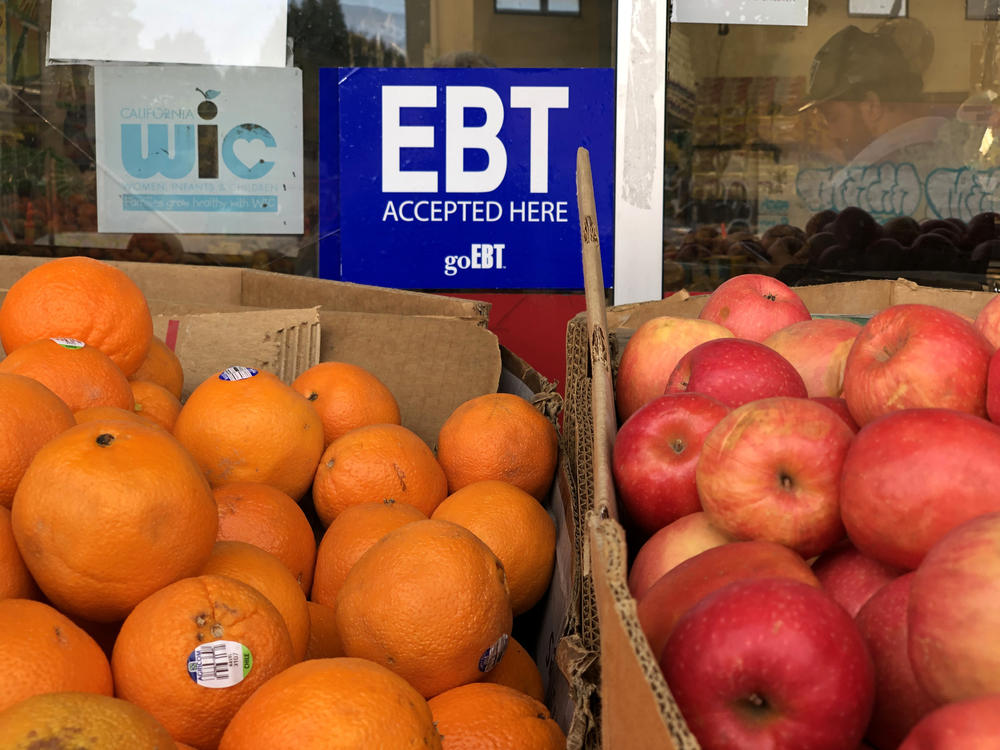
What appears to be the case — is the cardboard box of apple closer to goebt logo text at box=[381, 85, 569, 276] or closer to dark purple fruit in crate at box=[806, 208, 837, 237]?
goebt logo text at box=[381, 85, 569, 276]

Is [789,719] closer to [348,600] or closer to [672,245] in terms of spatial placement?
[348,600]

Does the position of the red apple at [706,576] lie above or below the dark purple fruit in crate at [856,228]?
below

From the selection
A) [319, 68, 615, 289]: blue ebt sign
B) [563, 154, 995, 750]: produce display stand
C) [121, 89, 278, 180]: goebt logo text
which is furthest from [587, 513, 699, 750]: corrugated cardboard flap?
[121, 89, 278, 180]: goebt logo text

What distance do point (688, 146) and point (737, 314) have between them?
4.60 ft

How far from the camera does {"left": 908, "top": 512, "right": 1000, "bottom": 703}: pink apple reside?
561 millimetres

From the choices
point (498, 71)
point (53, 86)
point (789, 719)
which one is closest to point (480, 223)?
point (498, 71)

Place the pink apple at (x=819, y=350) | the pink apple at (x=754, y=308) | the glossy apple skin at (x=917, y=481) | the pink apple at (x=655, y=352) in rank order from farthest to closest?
1. the pink apple at (x=754, y=308)
2. the pink apple at (x=655, y=352)
3. the pink apple at (x=819, y=350)
4. the glossy apple skin at (x=917, y=481)

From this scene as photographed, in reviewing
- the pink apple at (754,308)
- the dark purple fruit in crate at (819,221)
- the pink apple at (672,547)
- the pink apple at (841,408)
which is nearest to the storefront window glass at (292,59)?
the dark purple fruit in crate at (819,221)

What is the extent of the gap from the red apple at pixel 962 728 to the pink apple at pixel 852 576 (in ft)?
0.90

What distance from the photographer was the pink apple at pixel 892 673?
668 mm

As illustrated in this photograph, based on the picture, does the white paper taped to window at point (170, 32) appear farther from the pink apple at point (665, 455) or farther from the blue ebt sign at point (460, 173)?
the pink apple at point (665, 455)

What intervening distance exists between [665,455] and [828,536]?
21cm

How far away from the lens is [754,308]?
4.79ft

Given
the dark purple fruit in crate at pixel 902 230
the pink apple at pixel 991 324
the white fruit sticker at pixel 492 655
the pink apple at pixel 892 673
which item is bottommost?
the white fruit sticker at pixel 492 655
